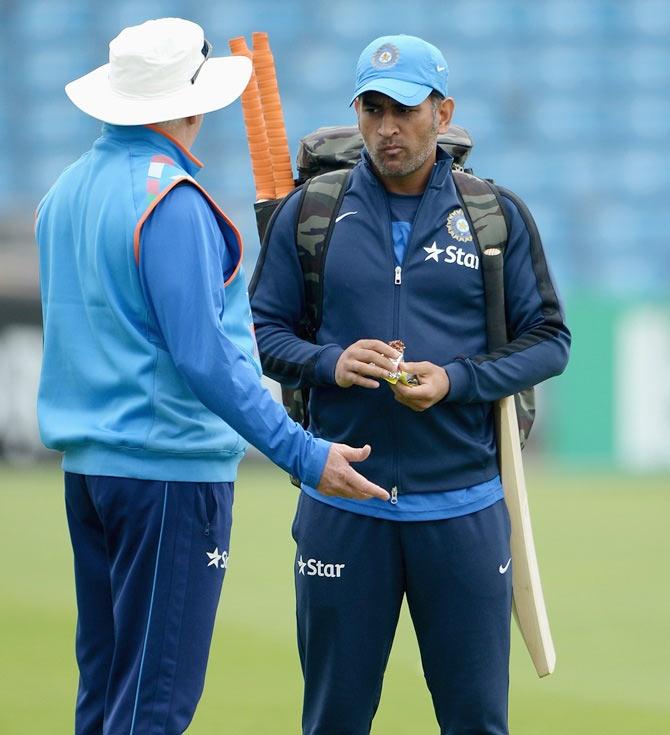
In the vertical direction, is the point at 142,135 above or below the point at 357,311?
above

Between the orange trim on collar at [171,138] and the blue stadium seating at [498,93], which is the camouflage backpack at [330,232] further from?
the blue stadium seating at [498,93]

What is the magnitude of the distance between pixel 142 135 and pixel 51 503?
24.0ft

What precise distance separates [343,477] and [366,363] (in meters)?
0.35

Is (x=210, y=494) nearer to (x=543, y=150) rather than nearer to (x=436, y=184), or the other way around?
(x=436, y=184)

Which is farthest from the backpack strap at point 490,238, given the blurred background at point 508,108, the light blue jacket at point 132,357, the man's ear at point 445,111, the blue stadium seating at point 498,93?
the blue stadium seating at point 498,93

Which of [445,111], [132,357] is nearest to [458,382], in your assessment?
[445,111]

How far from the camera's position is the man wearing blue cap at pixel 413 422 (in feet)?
11.1

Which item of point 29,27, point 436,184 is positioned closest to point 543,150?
point 29,27

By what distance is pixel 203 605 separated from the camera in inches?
119

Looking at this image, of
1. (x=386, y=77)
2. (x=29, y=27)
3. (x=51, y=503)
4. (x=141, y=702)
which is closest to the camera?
(x=141, y=702)

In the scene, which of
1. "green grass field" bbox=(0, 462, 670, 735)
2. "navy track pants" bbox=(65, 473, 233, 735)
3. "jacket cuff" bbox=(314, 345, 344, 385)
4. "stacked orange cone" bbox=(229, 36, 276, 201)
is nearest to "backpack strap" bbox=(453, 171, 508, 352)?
"jacket cuff" bbox=(314, 345, 344, 385)

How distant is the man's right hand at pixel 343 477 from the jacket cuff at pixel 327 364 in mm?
359

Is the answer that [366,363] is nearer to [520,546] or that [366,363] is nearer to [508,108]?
[520,546]

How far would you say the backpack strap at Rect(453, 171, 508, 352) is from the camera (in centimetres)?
341
